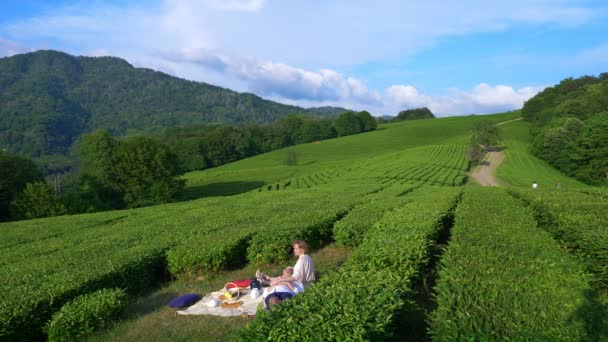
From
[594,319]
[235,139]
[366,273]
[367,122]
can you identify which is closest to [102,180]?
[235,139]

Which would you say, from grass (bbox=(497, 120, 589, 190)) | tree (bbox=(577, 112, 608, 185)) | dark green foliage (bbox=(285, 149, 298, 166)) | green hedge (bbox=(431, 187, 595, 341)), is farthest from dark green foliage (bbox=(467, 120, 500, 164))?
green hedge (bbox=(431, 187, 595, 341))

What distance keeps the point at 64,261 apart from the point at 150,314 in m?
4.77

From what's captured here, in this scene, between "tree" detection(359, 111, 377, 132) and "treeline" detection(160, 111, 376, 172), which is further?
"tree" detection(359, 111, 377, 132)

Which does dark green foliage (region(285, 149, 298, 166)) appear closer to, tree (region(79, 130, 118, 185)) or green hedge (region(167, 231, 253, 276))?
tree (region(79, 130, 118, 185))

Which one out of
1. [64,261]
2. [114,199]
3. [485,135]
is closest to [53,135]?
[114,199]

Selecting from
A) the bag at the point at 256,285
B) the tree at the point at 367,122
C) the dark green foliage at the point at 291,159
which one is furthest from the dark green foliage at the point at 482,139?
the bag at the point at 256,285

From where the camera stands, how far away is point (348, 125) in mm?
135625

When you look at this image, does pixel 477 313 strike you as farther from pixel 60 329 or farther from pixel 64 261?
pixel 64 261

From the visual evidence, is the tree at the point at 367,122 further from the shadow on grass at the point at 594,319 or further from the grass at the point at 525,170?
the shadow on grass at the point at 594,319

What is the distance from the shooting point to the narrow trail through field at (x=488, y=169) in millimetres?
59044

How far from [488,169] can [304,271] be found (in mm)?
69492

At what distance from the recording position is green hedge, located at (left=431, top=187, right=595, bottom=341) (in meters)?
4.43

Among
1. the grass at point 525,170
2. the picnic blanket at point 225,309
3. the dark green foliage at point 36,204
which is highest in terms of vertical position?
the picnic blanket at point 225,309

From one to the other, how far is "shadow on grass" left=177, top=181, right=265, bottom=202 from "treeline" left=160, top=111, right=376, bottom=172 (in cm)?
3550
